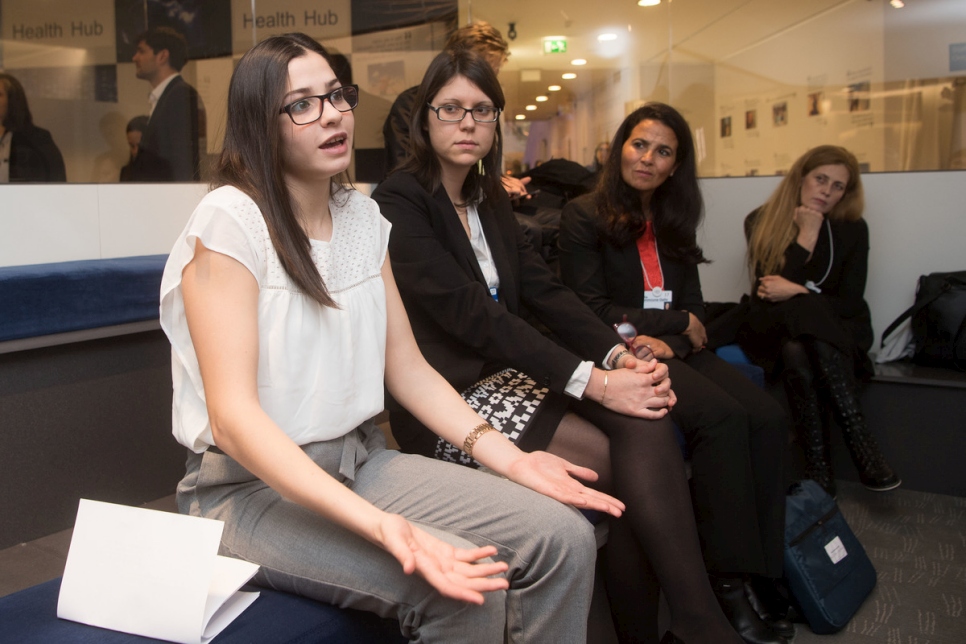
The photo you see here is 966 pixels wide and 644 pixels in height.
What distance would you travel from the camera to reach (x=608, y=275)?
104 inches

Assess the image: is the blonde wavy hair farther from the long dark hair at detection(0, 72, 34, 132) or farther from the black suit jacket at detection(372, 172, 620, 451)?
the long dark hair at detection(0, 72, 34, 132)

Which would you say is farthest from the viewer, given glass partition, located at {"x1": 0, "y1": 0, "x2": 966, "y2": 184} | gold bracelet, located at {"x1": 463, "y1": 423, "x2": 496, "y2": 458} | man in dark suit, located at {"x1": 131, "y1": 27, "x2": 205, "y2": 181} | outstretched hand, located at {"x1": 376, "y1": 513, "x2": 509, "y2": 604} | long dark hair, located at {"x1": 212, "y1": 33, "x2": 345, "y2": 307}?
glass partition, located at {"x1": 0, "y1": 0, "x2": 966, "y2": 184}

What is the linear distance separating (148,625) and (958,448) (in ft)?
10.2

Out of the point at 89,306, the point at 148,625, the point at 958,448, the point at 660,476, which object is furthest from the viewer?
the point at 958,448

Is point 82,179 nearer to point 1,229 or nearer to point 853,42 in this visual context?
point 1,229

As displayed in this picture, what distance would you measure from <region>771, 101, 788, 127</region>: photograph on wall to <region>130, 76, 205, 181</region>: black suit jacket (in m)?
2.86

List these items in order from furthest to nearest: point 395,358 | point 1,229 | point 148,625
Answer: point 1,229
point 395,358
point 148,625

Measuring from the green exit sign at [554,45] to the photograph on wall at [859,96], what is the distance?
4.95 ft

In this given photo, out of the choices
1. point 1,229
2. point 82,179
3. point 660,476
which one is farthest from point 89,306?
point 660,476

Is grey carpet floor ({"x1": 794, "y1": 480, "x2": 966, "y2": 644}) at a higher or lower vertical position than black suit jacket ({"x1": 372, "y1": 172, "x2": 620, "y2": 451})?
lower

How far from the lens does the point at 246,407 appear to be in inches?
47.8

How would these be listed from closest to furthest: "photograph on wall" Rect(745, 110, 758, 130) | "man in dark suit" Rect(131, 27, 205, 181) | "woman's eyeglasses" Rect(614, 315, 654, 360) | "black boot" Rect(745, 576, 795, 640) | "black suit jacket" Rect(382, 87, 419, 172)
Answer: "black boot" Rect(745, 576, 795, 640), "woman's eyeglasses" Rect(614, 315, 654, 360), "man in dark suit" Rect(131, 27, 205, 181), "black suit jacket" Rect(382, 87, 419, 172), "photograph on wall" Rect(745, 110, 758, 130)

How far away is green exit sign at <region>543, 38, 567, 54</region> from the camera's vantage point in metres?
4.51

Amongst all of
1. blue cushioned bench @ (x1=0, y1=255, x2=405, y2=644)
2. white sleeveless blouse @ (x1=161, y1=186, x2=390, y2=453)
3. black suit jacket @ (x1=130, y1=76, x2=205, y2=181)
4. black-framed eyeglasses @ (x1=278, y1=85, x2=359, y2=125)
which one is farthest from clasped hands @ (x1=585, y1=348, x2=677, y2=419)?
black suit jacket @ (x1=130, y1=76, x2=205, y2=181)
